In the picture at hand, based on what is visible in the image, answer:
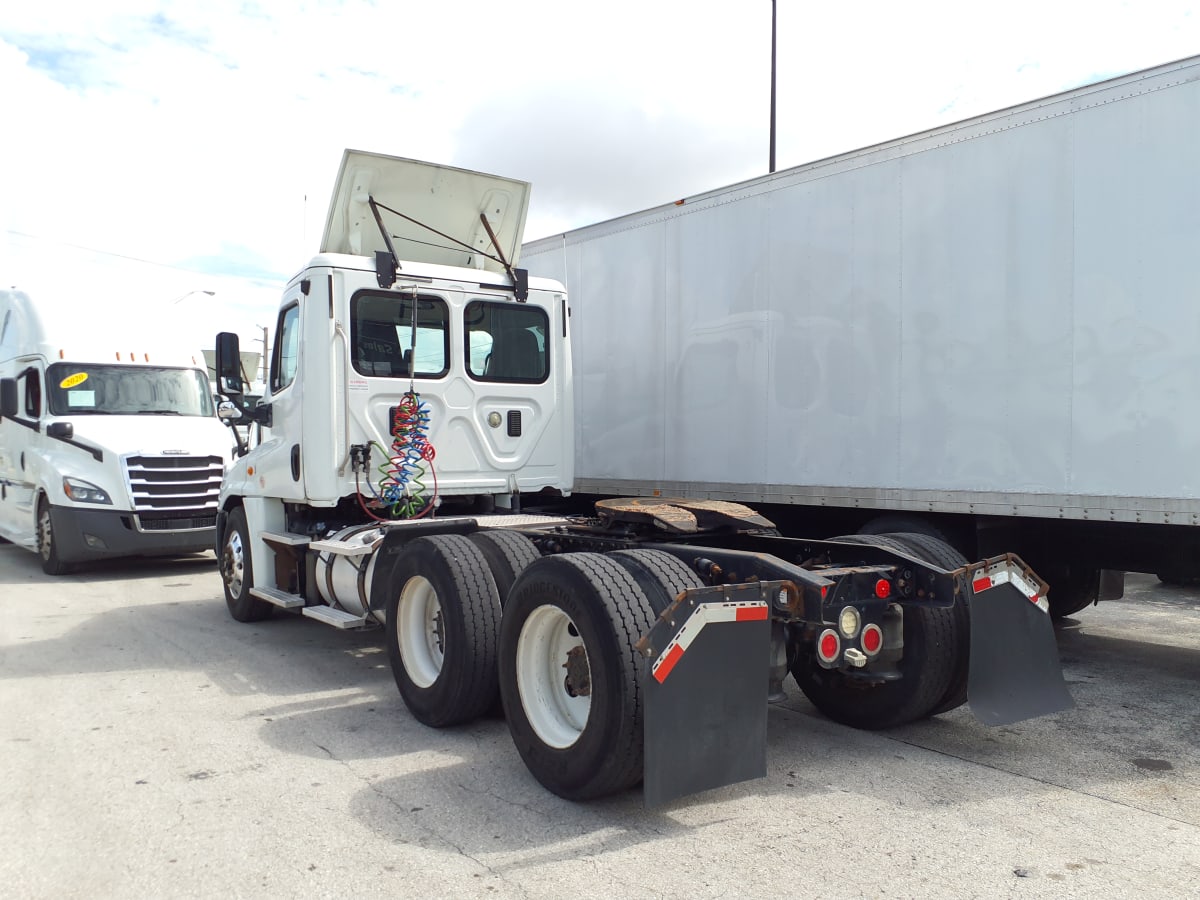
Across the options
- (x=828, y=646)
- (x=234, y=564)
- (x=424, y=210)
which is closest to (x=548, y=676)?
(x=828, y=646)

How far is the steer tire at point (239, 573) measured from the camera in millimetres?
7912

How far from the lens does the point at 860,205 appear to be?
281 inches

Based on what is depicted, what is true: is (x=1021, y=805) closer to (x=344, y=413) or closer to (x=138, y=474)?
(x=344, y=413)

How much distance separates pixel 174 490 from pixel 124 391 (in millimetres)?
1636

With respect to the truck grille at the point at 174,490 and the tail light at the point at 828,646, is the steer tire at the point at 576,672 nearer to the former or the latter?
the tail light at the point at 828,646

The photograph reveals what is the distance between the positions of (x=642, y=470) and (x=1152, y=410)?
4447 millimetres

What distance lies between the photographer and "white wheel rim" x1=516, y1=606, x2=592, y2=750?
434cm

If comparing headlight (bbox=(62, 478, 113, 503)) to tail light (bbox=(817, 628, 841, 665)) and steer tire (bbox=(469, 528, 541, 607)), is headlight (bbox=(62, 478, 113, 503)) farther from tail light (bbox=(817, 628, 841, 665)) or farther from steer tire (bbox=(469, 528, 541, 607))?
tail light (bbox=(817, 628, 841, 665))

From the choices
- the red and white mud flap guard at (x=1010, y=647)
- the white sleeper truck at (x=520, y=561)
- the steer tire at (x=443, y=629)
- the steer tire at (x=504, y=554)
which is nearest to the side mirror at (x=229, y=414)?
the white sleeper truck at (x=520, y=561)

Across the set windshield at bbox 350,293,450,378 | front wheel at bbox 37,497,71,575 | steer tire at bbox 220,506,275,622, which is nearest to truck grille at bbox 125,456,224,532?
front wheel at bbox 37,497,71,575

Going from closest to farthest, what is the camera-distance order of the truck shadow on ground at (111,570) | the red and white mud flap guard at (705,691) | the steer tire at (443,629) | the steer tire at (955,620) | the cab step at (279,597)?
the red and white mud flap guard at (705,691)
the steer tire at (955,620)
the steer tire at (443,629)
the cab step at (279,597)
the truck shadow on ground at (111,570)

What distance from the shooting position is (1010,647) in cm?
458

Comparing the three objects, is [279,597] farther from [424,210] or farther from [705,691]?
[705,691]

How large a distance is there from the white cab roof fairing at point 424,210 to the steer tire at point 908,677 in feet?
13.7
